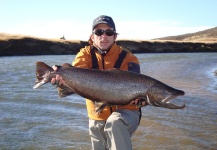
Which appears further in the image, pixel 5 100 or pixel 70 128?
pixel 5 100

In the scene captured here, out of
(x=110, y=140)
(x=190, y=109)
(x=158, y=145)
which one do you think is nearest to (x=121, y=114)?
(x=110, y=140)

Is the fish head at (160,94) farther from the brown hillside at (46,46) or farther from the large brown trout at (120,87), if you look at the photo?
the brown hillside at (46,46)

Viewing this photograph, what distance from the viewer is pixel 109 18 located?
16.8 feet

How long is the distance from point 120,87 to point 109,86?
0.50 feet

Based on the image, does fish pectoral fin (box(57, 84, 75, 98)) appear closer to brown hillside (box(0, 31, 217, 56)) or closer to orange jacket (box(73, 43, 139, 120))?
orange jacket (box(73, 43, 139, 120))

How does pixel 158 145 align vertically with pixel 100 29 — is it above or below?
below

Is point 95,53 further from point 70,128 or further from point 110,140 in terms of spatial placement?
point 70,128

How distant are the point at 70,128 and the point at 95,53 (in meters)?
2.98

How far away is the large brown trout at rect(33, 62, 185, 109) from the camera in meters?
4.36

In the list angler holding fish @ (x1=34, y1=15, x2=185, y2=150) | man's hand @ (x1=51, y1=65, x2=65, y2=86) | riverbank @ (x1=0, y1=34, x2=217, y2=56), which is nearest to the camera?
angler holding fish @ (x1=34, y1=15, x2=185, y2=150)

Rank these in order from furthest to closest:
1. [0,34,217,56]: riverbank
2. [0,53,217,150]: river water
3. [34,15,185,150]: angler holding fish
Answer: [0,34,217,56]: riverbank, [0,53,217,150]: river water, [34,15,185,150]: angler holding fish

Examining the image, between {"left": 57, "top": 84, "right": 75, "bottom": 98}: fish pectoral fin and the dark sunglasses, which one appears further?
the dark sunglasses

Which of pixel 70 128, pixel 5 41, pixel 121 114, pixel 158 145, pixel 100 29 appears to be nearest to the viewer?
pixel 121 114

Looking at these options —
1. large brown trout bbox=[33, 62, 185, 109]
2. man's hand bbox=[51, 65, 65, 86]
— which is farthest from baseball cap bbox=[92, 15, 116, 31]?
man's hand bbox=[51, 65, 65, 86]
